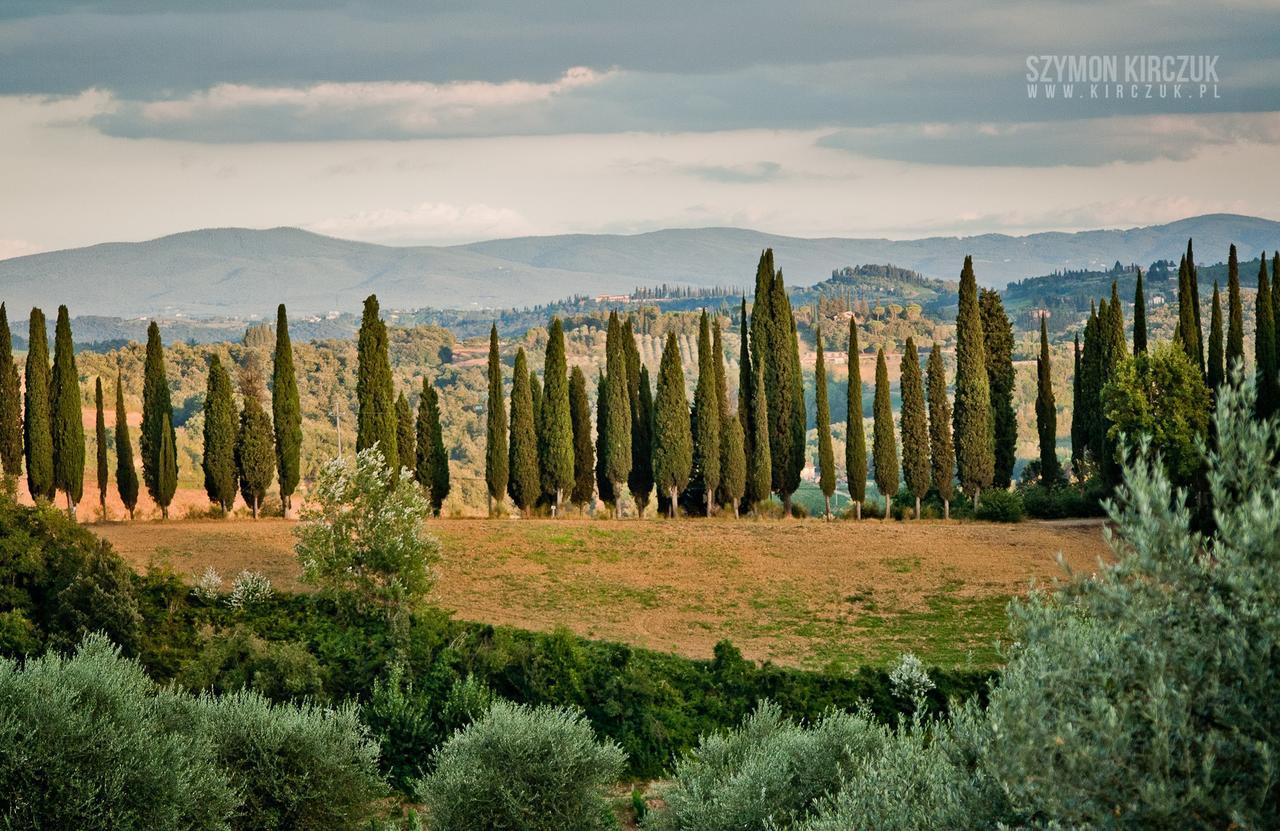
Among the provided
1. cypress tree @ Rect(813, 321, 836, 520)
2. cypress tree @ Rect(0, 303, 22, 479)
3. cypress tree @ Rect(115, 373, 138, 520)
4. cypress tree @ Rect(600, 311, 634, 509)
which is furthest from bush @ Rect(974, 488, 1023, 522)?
cypress tree @ Rect(0, 303, 22, 479)

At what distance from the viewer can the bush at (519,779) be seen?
1523cm

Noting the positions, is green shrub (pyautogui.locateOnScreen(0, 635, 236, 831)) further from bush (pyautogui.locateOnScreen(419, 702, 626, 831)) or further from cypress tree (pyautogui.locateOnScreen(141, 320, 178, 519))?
cypress tree (pyautogui.locateOnScreen(141, 320, 178, 519))

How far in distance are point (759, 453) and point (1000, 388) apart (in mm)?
10422

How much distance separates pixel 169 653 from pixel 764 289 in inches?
1162

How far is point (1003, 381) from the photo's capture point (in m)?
48.9

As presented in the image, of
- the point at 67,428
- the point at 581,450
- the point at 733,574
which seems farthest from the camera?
the point at 581,450

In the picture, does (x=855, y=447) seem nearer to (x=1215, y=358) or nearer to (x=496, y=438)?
(x=1215, y=358)

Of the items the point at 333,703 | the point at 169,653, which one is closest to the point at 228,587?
the point at 169,653

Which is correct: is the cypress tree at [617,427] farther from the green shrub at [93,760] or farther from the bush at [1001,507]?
the green shrub at [93,760]

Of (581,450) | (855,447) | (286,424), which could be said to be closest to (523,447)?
(581,450)

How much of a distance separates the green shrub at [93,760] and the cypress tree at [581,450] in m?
33.7

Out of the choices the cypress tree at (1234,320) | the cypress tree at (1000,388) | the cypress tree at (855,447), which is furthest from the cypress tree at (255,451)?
the cypress tree at (1234,320)

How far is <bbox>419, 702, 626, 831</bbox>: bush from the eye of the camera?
50.0 ft

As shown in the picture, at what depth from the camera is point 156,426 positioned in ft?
142
